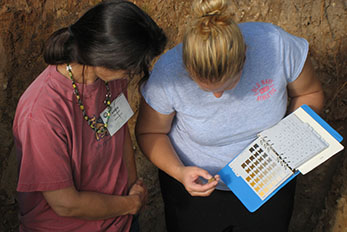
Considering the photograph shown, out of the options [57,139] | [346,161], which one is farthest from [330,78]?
[57,139]

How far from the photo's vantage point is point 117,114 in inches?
51.1

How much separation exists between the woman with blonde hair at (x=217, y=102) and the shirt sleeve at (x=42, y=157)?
404 millimetres

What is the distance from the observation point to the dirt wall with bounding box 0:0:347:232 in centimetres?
210

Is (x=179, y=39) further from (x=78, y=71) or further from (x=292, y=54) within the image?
(x=78, y=71)

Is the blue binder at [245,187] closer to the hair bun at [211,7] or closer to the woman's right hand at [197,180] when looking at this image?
the woman's right hand at [197,180]

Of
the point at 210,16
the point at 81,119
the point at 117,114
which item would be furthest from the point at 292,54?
the point at 81,119

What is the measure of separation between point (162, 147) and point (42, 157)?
521mm

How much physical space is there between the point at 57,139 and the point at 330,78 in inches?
66.6

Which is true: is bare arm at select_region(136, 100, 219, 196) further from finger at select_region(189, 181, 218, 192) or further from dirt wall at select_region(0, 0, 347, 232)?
dirt wall at select_region(0, 0, 347, 232)

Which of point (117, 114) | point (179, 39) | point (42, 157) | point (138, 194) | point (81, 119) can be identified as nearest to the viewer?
point (42, 157)

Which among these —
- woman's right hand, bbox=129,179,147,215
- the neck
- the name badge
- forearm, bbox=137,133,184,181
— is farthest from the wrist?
the neck

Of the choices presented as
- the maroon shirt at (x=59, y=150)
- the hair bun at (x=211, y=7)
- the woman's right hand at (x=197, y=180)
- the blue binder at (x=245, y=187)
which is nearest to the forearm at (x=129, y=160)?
the maroon shirt at (x=59, y=150)

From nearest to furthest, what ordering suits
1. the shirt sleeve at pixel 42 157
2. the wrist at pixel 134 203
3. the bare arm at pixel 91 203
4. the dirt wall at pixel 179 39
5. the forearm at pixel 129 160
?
the shirt sleeve at pixel 42 157
the bare arm at pixel 91 203
the wrist at pixel 134 203
the forearm at pixel 129 160
the dirt wall at pixel 179 39

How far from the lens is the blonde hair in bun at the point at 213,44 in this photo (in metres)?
1.10
